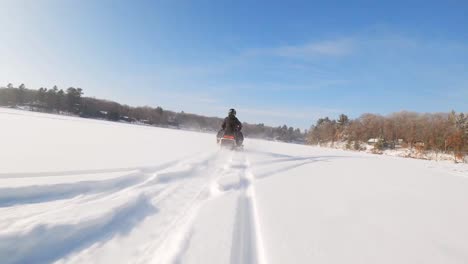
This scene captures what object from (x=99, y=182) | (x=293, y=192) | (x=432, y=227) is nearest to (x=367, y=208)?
(x=432, y=227)

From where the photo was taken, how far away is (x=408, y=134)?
51.3m

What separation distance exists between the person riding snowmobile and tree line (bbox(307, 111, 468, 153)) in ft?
110

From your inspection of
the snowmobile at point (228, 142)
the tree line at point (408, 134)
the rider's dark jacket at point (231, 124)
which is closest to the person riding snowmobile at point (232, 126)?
the rider's dark jacket at point (231, 124)

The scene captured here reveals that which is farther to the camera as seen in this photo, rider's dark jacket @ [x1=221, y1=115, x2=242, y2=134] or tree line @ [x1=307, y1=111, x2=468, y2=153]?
tree line @ [x1=307, y1=111, x2=468, y2=153]

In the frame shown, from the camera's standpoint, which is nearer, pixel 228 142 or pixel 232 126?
pixel 228 142

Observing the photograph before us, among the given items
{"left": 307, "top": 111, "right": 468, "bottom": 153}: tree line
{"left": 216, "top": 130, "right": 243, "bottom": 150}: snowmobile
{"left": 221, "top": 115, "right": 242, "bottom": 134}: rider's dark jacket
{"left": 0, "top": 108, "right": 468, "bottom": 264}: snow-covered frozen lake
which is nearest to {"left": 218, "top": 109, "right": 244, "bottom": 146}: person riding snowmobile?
{"left": 221, "top": 115, "right": 242, "bottom": 134}: rider's dark jacket

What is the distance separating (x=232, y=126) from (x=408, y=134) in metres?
51.8

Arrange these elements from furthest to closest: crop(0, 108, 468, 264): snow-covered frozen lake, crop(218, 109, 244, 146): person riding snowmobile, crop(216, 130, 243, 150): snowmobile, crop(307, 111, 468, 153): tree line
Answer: crop(307, 111, 468, 153): tree line < crop(218, 109, 244, 146): person riding snowmobile < crop(216, 130, 243, 150): snowmobile < crop(0, 108, 468, 264): snow-covered frozen lake

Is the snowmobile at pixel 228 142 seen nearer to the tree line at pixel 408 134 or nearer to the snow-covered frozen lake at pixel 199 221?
the snow-covered frozen lake at pixel 199 221

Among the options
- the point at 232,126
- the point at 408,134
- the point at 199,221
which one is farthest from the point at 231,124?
the point at 408,134

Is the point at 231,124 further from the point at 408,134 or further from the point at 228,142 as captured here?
the point at 408,134

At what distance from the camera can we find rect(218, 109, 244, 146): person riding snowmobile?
38.8 feet

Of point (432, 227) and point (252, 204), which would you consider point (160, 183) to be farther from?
point (432, 227)

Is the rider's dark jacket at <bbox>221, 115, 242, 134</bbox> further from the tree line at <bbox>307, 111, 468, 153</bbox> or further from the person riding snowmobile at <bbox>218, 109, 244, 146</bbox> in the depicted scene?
the tree line at <bbox>307, 111, 468, 153</bbox>
